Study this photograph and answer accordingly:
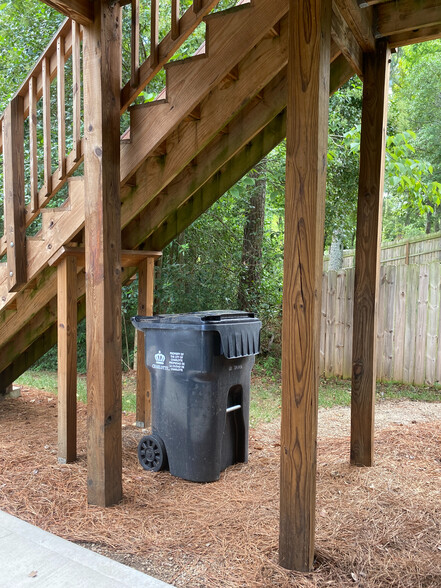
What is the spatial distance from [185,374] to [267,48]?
89.5 inches

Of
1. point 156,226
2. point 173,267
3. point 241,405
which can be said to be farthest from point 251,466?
point 173,267

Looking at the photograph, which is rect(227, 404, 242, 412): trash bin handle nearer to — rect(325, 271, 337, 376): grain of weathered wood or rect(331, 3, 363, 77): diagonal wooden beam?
rect(331, 3, 363, 77): diagonal wooden beam

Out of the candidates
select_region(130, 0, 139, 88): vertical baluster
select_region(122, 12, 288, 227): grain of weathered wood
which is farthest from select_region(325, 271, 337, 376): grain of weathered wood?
select_region(130, 0, 139, 88): vertical baluster

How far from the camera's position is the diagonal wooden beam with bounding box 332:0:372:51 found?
2.83 metres

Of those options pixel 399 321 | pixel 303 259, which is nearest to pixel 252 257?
pixel 399 321

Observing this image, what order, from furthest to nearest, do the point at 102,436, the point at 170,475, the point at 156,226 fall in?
the point at 156,226
the point at 170,475
the point at 102,436

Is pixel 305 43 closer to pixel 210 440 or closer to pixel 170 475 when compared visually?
pixel 210 440

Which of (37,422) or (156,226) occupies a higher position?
(156,226)

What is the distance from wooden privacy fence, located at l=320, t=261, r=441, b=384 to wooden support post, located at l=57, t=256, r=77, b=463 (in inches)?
165

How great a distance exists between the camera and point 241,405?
3717mm

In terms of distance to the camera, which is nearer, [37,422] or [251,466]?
[251,466]

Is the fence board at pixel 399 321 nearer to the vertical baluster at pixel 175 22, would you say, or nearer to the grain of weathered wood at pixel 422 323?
the grain of weathered wood at pixel 422 323

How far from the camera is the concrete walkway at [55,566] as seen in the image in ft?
7.29

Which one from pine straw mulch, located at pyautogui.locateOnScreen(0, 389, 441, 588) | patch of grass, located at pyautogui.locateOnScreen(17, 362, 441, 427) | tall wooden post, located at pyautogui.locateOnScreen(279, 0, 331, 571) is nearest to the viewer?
tall wooden post, located at pyautogui.locateOnScreen(279, 0, 331, 571)
